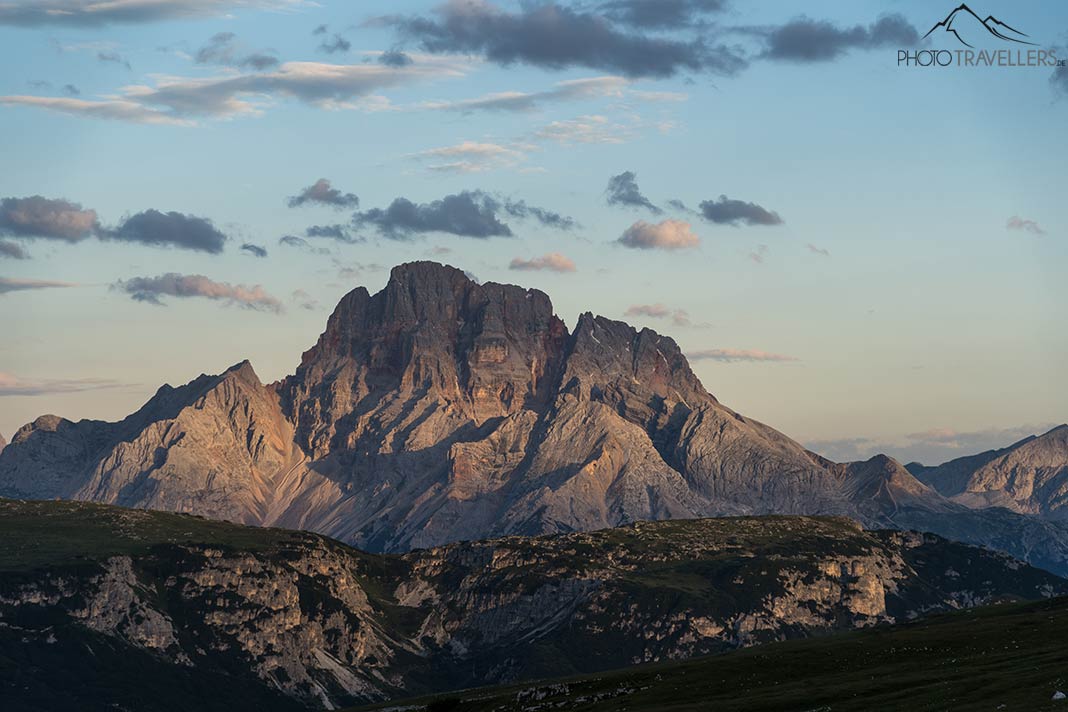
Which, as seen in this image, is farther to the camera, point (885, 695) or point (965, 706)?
point (885, 695)

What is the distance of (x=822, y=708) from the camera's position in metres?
186

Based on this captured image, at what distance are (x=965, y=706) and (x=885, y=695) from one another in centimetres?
2136

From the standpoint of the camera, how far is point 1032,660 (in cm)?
19988

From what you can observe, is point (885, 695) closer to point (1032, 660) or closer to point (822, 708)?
point (822, 708)

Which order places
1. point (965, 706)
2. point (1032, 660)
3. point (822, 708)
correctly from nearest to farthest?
point (965, 706), point (822, 708), point (1032, 660)

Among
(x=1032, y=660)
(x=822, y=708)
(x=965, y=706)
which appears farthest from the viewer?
(x=1032, y=660)

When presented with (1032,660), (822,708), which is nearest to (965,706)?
(822,708)

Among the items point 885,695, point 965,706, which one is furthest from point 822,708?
point 965,706

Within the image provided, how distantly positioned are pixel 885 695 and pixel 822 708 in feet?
30.4

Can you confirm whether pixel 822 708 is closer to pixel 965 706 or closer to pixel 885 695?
pixel 885 695

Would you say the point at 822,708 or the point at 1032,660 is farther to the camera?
the point at 1032,660

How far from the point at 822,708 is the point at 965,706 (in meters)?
20.8

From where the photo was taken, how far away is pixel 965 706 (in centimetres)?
16950

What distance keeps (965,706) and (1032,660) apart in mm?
34575
